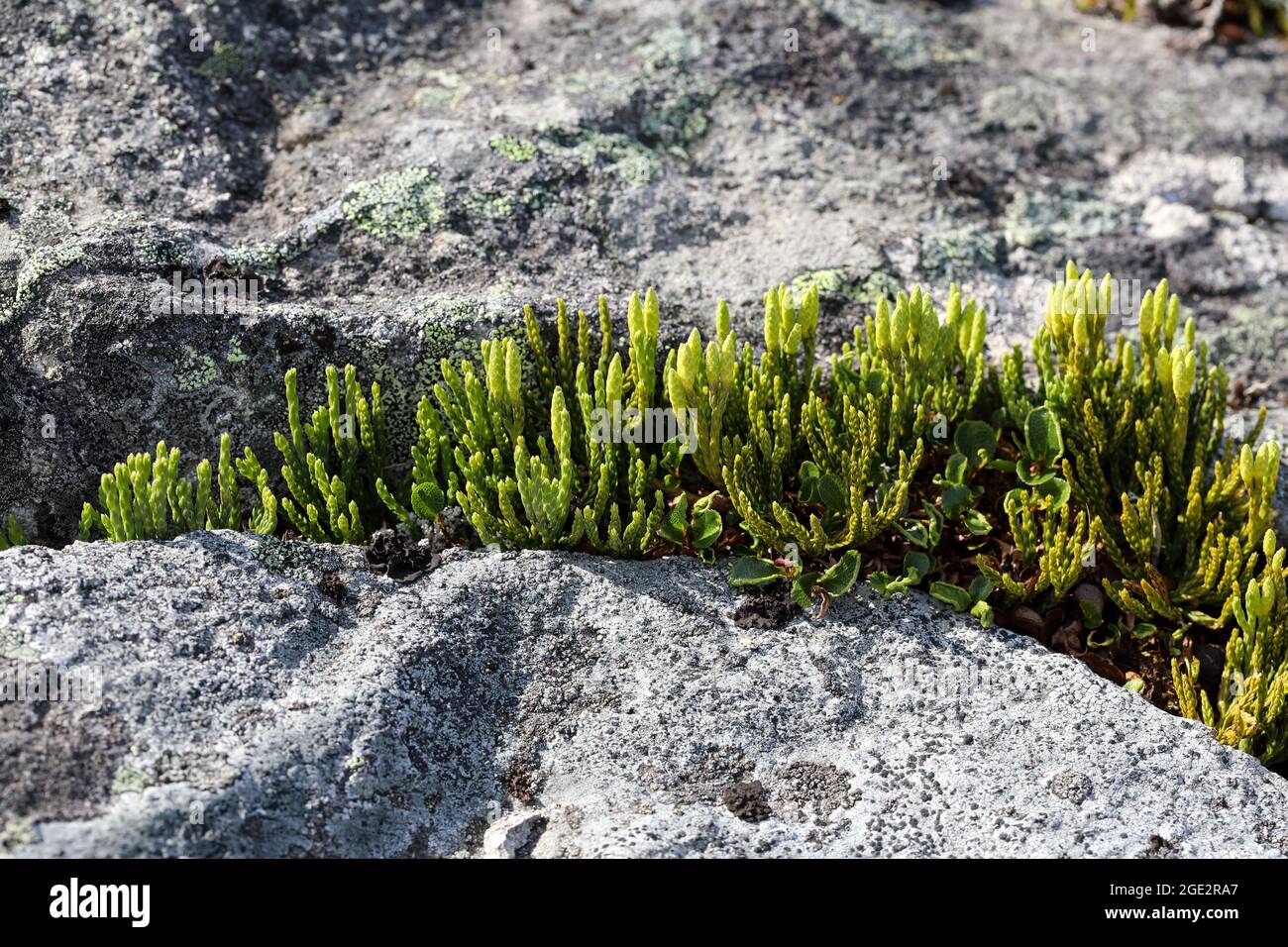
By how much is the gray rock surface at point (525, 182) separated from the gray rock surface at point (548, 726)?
3.32 ft

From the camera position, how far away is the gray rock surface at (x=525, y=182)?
4543mm

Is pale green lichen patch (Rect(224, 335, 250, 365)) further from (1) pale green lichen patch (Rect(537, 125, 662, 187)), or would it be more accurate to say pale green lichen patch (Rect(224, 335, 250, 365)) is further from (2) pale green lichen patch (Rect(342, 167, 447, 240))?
(1) pale green lichen patch (Rect(537, 125, 662, 187))

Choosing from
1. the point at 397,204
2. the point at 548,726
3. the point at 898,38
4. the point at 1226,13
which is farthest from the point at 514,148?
the point at 1226,13

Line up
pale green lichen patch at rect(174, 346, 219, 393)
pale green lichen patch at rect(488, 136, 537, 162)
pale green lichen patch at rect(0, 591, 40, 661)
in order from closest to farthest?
pale green lichen patch at rect(0, 591, 40, 661)
pale green lichen patch at rect(174, 346, 219, 393)
pale green lichen patch at rect(488, 136, 537, 162)

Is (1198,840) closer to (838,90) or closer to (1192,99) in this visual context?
(838,90)

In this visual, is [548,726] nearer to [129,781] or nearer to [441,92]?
[129,781]

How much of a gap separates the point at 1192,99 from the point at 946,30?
148cm

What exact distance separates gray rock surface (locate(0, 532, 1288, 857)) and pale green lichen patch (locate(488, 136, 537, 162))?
2.13 m

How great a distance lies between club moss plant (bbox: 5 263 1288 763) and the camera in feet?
13.5
